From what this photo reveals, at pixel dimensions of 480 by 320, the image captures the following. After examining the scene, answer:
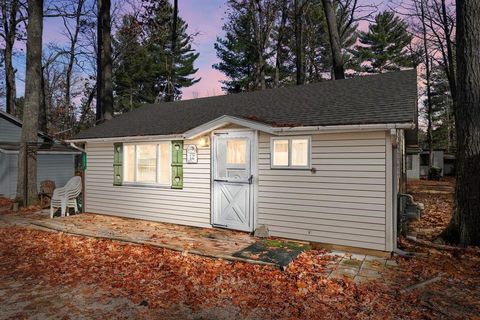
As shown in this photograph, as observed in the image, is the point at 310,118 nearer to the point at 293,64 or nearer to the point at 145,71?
the point at 293,64

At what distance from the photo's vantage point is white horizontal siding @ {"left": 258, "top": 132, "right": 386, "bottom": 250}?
5.62m

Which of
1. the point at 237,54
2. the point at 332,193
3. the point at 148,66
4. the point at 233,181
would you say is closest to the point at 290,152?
the point at 332,193

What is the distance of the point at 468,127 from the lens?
596 centimetres

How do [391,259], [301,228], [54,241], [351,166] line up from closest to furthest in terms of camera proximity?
[391,259], [351,166], [301,228], [54,241]

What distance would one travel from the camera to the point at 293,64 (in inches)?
1003

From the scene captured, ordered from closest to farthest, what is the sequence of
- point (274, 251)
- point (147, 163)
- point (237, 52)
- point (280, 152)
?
point (274, 251), point (280, 152), point (147, 163), point (237, 52)

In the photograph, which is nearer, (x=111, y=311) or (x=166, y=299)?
(x=111, y=311)

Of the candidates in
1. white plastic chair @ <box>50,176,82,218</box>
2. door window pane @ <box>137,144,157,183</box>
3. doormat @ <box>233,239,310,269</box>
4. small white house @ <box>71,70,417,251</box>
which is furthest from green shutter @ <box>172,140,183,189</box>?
white plastic chair @ <box>50,176,82,218</box>

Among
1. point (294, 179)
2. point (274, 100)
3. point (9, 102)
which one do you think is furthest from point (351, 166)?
point (9, 102)

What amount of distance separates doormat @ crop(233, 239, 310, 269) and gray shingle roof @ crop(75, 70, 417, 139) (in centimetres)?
234

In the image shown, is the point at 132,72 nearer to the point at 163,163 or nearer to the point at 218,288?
the point at 163,163

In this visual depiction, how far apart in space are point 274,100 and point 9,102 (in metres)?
20.5

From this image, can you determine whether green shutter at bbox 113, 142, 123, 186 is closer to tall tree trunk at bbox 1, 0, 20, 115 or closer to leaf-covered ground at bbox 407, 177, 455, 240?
leaf-covered ground at bbox 407, 177, 455, 240

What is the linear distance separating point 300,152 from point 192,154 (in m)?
2.76
